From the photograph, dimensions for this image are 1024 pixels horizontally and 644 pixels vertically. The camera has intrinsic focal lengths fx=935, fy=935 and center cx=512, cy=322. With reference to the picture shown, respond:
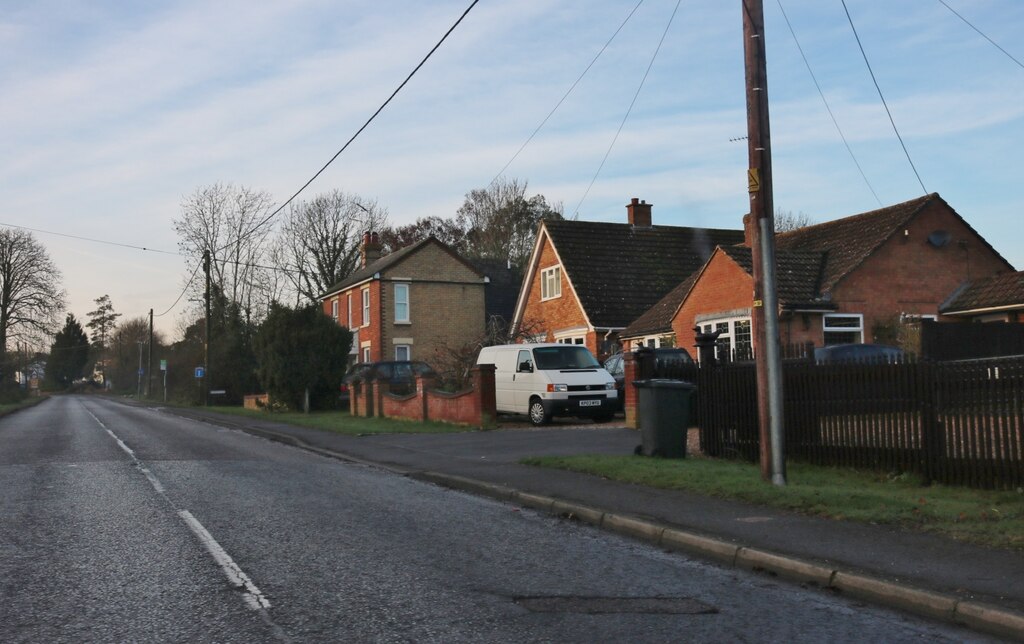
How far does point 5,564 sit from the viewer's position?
721 centimetres

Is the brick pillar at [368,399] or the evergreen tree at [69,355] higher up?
the evergreen tree at [69,355]

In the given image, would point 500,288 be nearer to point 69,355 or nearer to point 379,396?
point 379,396

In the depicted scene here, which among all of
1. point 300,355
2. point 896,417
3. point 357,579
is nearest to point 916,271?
point 896,417

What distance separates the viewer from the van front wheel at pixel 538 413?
21.3 metres

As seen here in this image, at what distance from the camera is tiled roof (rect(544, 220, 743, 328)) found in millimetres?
35406

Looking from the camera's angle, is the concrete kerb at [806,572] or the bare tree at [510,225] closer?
the concrete kerb at [806,572]

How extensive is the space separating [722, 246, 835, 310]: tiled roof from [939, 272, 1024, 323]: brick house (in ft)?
12.6

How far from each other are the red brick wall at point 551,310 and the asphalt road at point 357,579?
24.0 metres

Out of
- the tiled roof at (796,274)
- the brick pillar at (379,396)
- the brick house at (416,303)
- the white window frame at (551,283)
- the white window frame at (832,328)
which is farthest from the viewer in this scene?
the brick house at (416,303)

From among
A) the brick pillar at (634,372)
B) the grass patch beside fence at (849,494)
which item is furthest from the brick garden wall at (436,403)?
the grass patch beside fence at (849,494)

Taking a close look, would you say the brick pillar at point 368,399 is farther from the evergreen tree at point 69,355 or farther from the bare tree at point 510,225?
the evergreen tree at point 69,355

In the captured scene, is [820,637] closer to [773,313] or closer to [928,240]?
[773,313]

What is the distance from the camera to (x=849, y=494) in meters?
9.38

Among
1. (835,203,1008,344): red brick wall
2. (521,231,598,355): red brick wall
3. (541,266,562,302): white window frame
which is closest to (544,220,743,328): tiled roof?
(521,231,598,355): red brick wall
